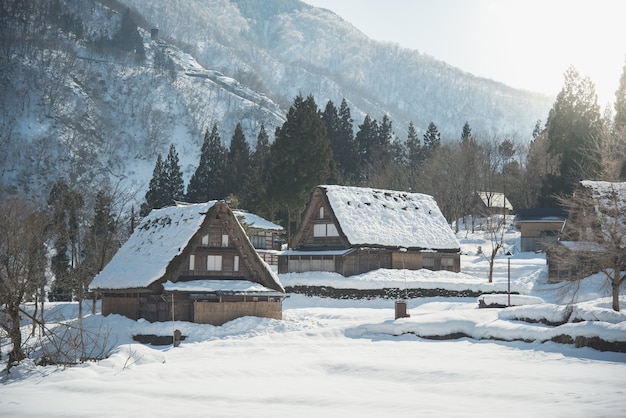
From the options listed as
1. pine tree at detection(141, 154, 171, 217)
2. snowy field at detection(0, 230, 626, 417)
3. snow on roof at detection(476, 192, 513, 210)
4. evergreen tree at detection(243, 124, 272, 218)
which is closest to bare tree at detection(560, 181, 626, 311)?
snowy field at detection(0, 230, 626, 417)

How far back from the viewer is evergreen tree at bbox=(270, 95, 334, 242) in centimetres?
6162

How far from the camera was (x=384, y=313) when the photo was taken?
121 ft

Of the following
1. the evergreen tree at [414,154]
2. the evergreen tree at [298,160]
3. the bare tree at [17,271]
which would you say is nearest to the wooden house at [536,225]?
the evergreen tree at [298,160]

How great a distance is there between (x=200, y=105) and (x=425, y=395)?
6006 inches

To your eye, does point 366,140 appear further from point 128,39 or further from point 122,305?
point 128,39

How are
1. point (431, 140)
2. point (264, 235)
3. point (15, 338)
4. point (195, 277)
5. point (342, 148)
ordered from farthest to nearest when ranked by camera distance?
point (431, 140)
point (342, 148)
point (264, 235)
point (195, 277)
point (15, 338)

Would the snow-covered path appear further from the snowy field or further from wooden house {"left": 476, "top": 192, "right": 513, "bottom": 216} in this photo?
wooden house {"left": 476, "top": 192, "right": 513, "bottom": 216}

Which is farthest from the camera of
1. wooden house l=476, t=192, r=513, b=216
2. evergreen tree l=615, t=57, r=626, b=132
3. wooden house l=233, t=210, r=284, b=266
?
wooden house l=476, t=192, r=513, b=216

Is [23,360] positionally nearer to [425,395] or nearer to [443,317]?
[425,395]

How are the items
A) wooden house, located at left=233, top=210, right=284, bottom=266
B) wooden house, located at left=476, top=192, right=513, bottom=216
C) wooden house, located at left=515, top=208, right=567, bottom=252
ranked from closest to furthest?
wooden house, located at left=233, top=210, right=284, bottom=266 < wooden house, located at left=515, top=208, right=567, bottom=252 < wooden house, located at left=476, top=192, right=513, bottom=216

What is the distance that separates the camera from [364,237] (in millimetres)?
48000

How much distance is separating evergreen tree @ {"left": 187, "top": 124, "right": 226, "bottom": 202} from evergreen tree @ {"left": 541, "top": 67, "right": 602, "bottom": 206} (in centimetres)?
3438

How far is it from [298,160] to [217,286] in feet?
95.7

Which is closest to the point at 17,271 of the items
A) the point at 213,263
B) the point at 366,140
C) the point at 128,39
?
the point at 213,263
